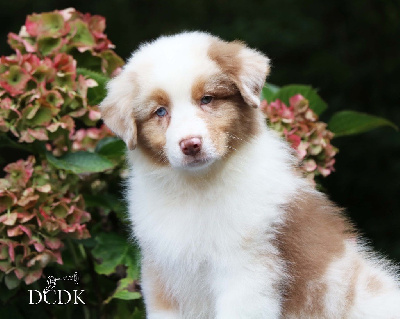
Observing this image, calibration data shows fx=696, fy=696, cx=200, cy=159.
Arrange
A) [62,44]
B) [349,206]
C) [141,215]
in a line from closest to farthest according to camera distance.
A: [141,215] → [62,44] → [349,206]

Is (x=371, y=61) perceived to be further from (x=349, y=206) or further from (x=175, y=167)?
(x=175, y=167)

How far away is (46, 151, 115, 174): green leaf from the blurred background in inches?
81.2

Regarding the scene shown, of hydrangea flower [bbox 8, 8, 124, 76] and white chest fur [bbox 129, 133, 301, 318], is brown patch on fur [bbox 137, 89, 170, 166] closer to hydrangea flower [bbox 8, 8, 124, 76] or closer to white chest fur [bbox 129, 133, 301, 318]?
white chest fur [bbox 129, 133, 301, 318]

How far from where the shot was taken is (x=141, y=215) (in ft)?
8.09

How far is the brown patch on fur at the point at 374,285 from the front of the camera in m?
2.41

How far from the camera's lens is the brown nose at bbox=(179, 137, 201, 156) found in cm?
215

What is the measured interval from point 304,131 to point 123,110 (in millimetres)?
1153

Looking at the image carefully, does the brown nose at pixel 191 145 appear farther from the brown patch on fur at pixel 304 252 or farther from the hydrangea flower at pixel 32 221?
the hydrangea flower at pixel 32 221

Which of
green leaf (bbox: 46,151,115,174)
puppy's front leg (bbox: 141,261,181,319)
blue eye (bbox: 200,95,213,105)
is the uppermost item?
blue eye (bbox: 200,95,213,105)

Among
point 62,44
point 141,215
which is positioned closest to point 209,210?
point 141,215

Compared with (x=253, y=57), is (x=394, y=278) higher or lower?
lower

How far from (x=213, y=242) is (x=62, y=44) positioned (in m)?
1.32

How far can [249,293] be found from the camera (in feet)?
7.34

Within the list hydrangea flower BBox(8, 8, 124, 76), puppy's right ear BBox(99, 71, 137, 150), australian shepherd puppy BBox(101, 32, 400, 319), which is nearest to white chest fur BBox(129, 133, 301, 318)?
australian shepherd puppy BBox(101, 32, 400, 319)
